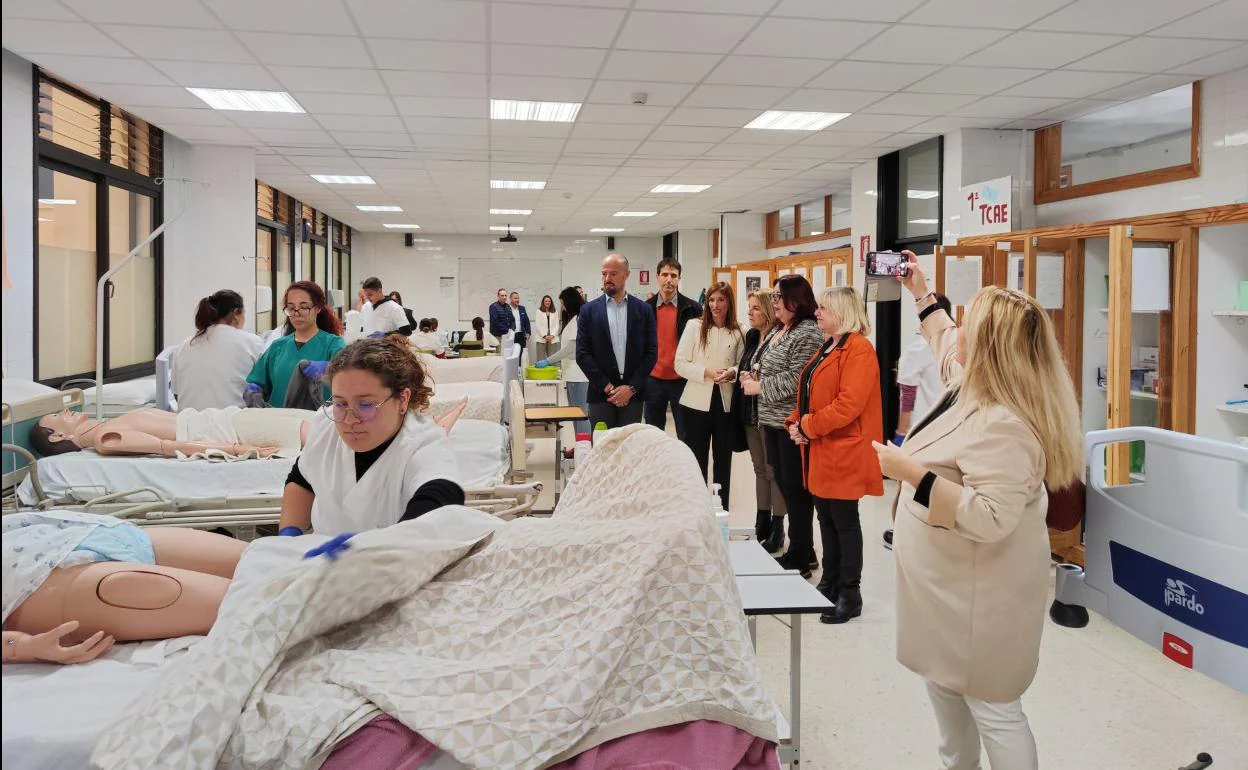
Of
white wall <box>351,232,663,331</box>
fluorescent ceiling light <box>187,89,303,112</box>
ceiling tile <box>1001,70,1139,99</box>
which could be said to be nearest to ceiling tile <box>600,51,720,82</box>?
ceiling tile <box>1001,70,1139,99</box>

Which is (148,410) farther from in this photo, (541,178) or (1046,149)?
(1046,149)

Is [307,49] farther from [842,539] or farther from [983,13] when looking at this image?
[842,539]

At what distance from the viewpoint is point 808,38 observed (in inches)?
170

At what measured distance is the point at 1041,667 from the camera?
3229 millimetres

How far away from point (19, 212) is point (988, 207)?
5917mm

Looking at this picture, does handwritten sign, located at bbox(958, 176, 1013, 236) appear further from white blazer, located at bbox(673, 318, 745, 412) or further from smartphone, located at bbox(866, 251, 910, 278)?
smartphone, located at bbox(866, 251, 910, 278)

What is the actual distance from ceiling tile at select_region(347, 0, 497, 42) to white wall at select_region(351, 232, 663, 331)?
12.2m

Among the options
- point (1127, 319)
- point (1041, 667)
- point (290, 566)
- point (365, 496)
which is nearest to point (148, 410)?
point (365, 496)

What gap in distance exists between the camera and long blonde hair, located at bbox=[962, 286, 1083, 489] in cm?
200

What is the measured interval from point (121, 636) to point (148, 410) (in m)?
2.87

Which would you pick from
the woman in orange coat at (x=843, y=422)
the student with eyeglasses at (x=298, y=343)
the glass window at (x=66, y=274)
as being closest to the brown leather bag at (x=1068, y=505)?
the woman in orange coat at (x=843, y=422)

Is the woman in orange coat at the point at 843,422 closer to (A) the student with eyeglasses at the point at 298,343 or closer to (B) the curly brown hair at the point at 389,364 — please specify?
(B) the curly brown hair at the point at 389,364

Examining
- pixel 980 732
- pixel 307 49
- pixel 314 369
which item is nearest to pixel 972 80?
pixel 307 49

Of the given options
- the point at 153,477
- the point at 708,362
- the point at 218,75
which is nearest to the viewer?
the point at 153,477
